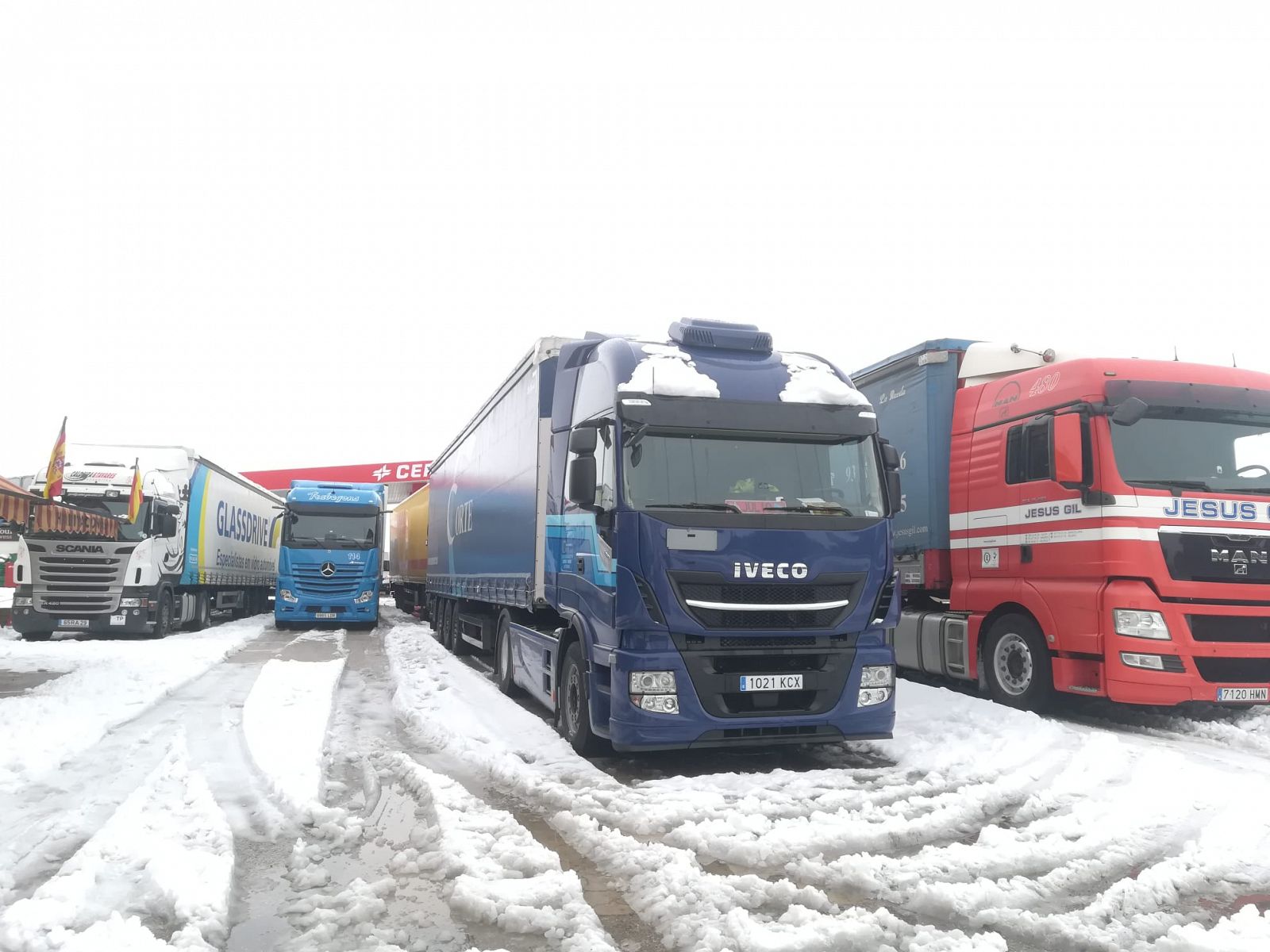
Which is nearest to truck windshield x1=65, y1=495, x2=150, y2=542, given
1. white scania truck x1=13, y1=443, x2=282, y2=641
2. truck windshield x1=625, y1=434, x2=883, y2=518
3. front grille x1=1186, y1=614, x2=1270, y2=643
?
white scania truck x1=13, y1=443, x2=282, y2=641

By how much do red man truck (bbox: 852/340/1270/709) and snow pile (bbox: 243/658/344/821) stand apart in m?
6.14

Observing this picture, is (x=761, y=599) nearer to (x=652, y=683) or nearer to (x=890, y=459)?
(x=652, y=683)

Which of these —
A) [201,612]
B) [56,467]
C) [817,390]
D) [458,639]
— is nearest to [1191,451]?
[817,390]

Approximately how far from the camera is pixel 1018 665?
8406 millimetres

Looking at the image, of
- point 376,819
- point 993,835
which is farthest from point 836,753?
point 376,819

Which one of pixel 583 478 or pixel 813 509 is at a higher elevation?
pixel 583 478

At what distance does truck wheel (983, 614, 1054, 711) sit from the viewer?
7992mm

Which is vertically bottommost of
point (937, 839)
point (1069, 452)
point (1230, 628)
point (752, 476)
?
point (937, 839)

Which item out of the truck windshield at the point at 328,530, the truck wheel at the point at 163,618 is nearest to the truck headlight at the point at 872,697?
the truck wheel at the point at 163,618

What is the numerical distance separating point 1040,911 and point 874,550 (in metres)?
2.82

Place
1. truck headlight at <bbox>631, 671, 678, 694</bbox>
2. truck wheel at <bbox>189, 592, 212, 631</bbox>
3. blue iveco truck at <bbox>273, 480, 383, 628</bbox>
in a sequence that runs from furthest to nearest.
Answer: blue iveco truck at <bbox>273, 480, 383, 628</bbox> → truck wheel at <bbox>189, 592, 212, 631</bbox> → truck headlight at <bbox>631, 671, 678, 694</bbox>

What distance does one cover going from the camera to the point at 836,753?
6887 millimetres

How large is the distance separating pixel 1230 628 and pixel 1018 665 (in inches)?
70.5

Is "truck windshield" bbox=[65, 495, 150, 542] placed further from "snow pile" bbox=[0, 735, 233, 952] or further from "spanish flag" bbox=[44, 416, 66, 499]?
"snow pile" bbox=[0, 735, 233, 952]
